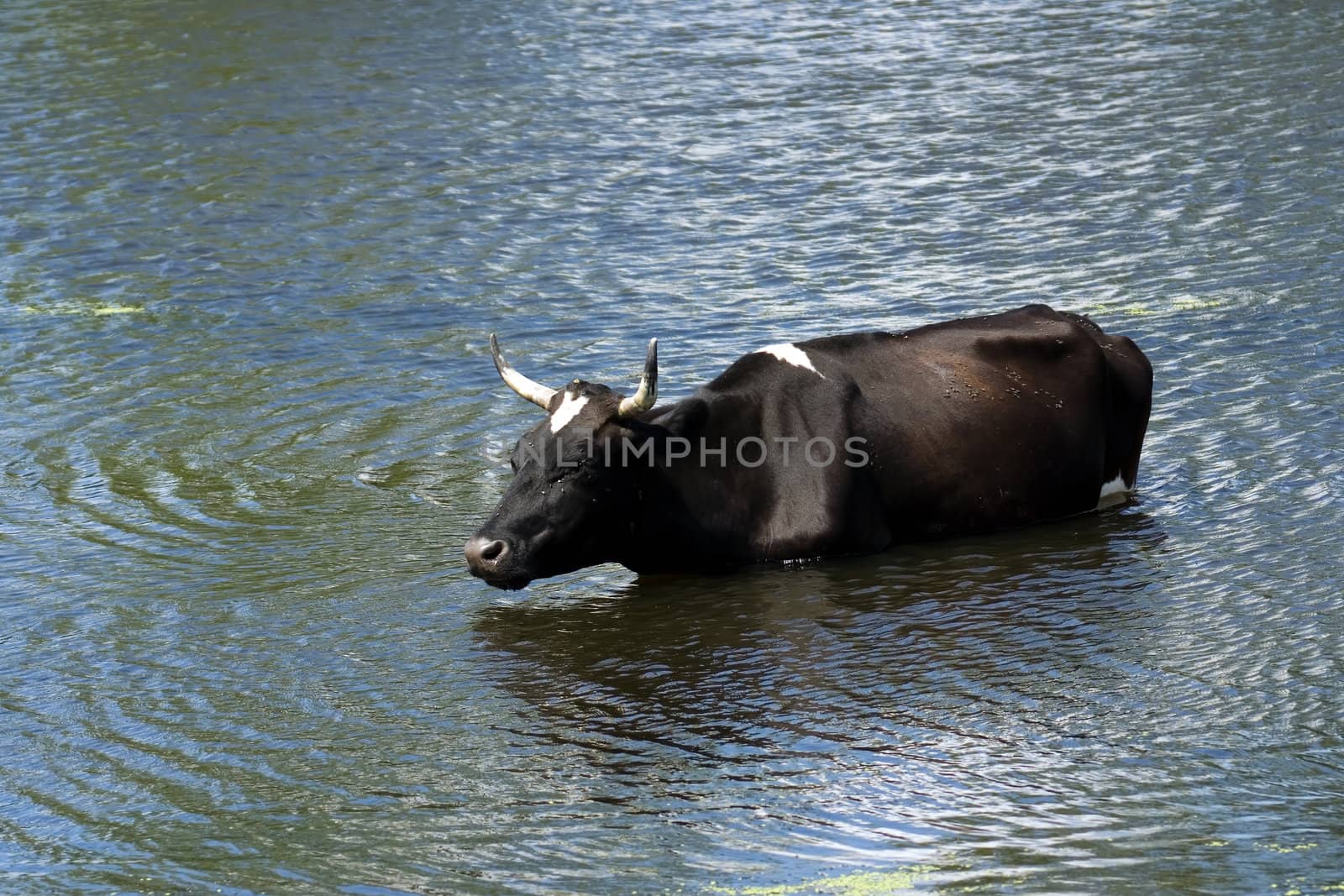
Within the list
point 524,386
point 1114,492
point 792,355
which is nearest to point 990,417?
point 1114,492

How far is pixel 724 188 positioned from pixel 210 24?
40.6ft

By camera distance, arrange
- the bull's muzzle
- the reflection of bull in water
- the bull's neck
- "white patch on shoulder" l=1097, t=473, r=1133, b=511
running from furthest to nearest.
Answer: "white patch on shoulder" l=1097, t=473, r=1133, b=511
the bull's neck
the bull's muzzle
the reflection of bull in water

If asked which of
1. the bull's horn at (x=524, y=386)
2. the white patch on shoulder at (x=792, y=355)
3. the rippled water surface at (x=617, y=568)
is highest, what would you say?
the white patch on shoulder at (x=792, y=355)

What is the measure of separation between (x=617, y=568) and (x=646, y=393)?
45.4 inches

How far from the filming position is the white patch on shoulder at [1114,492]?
926cm

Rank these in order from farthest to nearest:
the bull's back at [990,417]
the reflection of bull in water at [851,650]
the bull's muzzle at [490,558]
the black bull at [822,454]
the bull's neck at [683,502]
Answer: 1. the bull's back at [990,417]
2. the bull's neck at [683,502]
3. the black bull at [822,454]
4. the bull's muzzle at [490,558]
5. the reflection of bull in water at [851,650]

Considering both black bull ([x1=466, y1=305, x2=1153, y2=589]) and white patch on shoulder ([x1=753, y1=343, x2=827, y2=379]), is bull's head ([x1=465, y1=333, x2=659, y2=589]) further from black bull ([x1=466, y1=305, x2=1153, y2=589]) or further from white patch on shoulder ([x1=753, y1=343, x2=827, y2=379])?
white patch on shoulder ([x1=753, y1=343, x2=827, y2=379])

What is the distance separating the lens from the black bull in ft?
27.4

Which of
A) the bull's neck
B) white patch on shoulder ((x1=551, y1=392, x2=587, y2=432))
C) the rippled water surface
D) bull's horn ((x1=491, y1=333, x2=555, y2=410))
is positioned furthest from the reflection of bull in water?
bull's horn ((x1=491, y1=333, x2=555, y2=410))

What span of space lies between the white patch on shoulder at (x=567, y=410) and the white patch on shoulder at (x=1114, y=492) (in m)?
2.74

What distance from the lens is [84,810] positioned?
6441 mm

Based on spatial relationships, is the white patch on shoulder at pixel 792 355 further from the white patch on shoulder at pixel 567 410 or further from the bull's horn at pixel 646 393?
the white patch on shoulder at pixel 567 410

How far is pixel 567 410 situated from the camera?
843 cm

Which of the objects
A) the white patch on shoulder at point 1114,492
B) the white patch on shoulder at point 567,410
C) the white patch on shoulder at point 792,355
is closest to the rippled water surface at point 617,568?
the white patch on shoulder at point 1114,492
